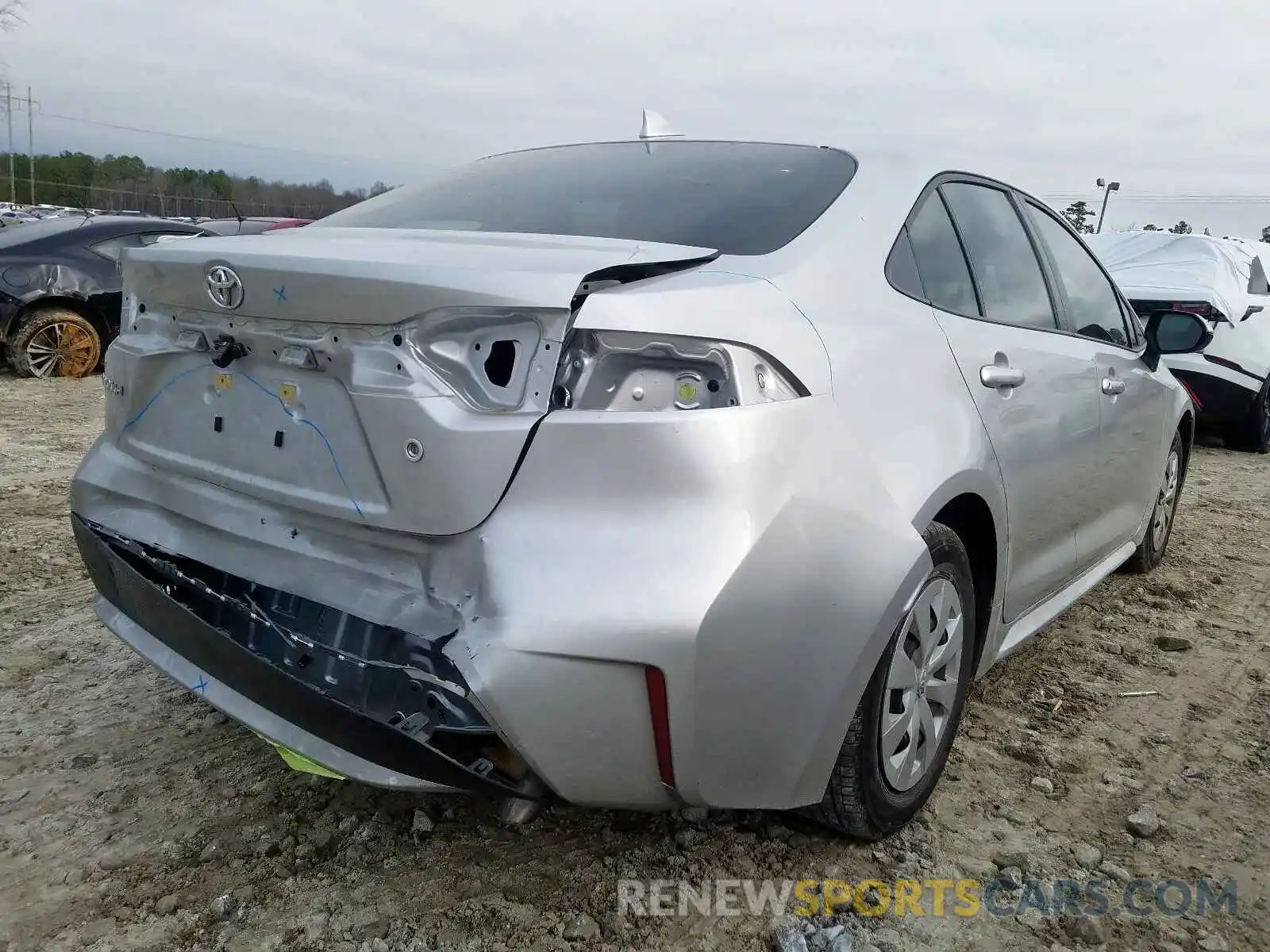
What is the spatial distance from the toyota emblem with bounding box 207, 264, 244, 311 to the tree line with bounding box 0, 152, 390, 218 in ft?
139

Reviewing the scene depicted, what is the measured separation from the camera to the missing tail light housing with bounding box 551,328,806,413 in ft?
5.69

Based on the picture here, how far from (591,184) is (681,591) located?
1.33 m

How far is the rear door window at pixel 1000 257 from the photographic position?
2750mm

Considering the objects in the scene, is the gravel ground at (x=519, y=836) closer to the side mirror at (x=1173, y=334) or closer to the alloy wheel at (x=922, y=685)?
the alloy wheel at (x=922, y=685)

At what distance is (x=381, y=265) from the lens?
1837 mm

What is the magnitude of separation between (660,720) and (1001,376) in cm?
133

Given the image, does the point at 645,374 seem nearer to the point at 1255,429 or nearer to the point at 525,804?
the point at 525,804

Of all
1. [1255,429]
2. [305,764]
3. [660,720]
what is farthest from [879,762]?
[1255,429]

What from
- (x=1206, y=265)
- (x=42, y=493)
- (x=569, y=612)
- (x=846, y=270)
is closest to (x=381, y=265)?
(x=569, y=612)

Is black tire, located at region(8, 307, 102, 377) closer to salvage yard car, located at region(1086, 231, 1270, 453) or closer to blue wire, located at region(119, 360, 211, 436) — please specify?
blue wire, located at region(119, 360, 211, 436)

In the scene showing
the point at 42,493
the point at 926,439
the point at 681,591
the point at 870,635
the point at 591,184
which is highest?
the point at 591,184

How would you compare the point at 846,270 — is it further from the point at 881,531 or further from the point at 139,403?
the point at 139,403

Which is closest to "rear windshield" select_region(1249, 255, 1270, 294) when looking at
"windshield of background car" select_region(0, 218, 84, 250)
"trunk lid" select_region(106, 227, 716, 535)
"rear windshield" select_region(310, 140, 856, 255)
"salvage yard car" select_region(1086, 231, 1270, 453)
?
"salvage yard car" select_region(1086, 231, 1270, 453)

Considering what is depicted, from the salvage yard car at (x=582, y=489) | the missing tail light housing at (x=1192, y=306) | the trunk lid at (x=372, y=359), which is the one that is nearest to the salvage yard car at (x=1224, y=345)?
the missing tail light housing at (x=1192, y=306)
